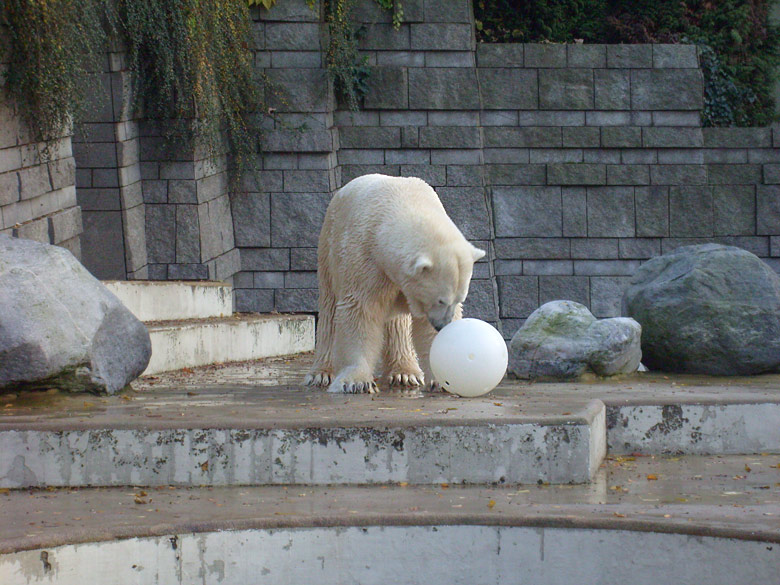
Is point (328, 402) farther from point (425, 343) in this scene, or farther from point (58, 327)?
point (58, 327)

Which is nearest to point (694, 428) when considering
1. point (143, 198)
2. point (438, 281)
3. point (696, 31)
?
point (438, 281)

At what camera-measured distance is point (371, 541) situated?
375 centimetres

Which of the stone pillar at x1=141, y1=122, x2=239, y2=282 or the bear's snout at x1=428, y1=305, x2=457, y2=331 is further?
the stone pillar at x1=141, y1=122, x2=239, y2=282

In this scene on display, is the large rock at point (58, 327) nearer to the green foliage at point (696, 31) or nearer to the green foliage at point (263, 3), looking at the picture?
the green foliage at point (263, 3)

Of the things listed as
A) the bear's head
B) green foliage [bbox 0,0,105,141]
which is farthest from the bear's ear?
green foliage [bbox 0,0,105,141]

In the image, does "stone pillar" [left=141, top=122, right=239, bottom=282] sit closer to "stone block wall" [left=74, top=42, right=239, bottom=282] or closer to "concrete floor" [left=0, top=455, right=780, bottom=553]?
"stone block wall" [left=74, top=42, right=239, bottom=282]

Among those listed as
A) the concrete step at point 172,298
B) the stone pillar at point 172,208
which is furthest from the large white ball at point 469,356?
the stone pillar at point 172,208

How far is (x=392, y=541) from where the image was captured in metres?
3.75

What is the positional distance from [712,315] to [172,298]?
144 inches

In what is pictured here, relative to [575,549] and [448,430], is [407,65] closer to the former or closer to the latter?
[448,430]

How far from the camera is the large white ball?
487 centimetres

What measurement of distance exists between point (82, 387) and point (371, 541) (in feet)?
6.51

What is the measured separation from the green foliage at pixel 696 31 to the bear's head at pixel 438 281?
658 cm

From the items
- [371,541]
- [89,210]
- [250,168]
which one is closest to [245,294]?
[250,168]
